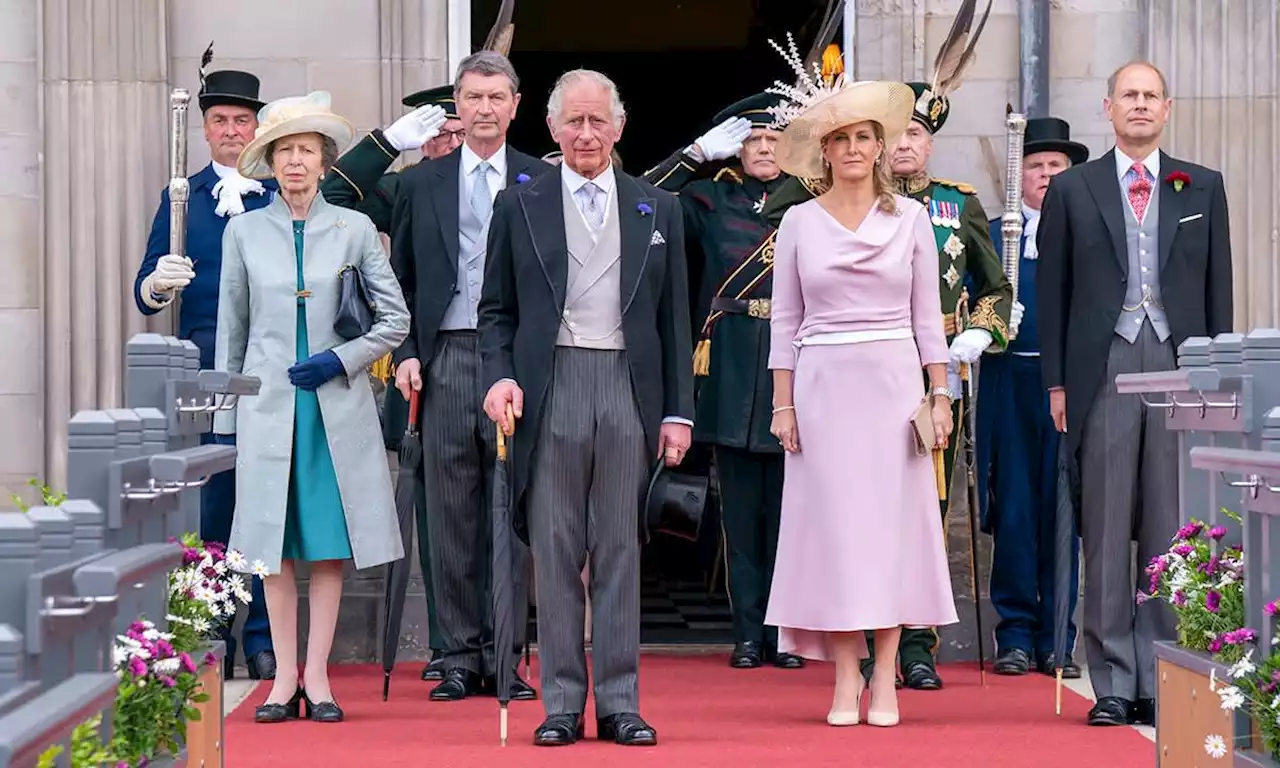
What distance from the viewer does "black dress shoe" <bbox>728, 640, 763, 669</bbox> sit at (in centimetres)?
799

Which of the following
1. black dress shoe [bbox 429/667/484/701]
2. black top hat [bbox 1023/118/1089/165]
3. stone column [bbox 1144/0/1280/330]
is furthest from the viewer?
stone column [bbox 1144/0/1280/330]

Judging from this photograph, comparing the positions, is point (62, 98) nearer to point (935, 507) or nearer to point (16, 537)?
point (935, 507)

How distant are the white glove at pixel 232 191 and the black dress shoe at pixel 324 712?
6.84ft

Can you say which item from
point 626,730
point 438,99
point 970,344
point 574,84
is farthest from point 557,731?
point 438,99

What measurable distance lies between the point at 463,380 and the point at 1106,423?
2035 mm

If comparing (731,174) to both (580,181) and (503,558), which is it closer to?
(580,181)

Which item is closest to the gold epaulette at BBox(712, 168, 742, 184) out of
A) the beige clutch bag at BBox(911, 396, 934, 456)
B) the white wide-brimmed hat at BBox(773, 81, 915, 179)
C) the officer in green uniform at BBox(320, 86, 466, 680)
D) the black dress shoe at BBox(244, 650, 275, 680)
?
the officer in green uniform at BBox(320, 86, 466, 680)

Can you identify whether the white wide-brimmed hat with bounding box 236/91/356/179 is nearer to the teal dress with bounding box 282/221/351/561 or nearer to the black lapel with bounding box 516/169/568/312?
the teal dress with bounding box 282/221/351/561

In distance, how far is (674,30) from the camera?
14883mm

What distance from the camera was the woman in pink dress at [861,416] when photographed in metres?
6.49

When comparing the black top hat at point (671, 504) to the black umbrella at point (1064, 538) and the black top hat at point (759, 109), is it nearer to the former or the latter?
the black umbrella at point (1064, 538)

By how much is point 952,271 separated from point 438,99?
1884 mm

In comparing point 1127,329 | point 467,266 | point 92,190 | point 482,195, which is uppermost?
point 92,190

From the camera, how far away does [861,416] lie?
6508 millimetres
